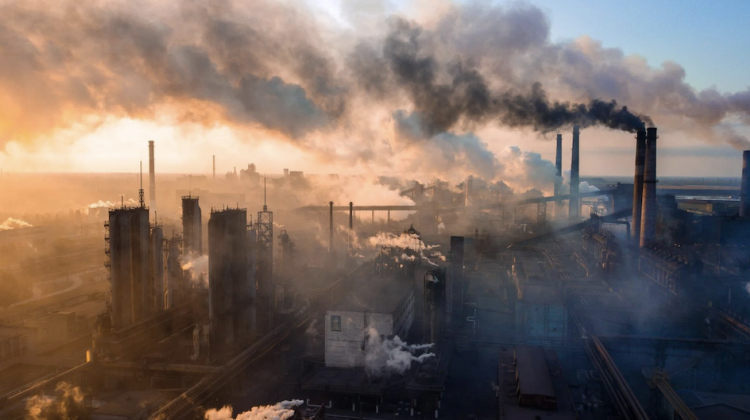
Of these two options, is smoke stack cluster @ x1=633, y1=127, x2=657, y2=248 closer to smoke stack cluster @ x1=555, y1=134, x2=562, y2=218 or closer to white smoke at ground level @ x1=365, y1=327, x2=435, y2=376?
white smoke at ground level @ x1=365, y1=327, x2=435, y2=376

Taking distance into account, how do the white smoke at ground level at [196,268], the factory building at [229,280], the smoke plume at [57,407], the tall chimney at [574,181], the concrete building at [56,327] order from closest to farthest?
the smoke plume at [57,407] < the factory building at [229,280] < the concrete building at [56,327] < the white smoke at ground level at [196,268] < the tall chimney at [574,181]

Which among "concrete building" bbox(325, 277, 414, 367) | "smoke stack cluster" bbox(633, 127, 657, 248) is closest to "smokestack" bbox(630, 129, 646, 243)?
"smoke stack cluster" bbox(633, 127, 657, 248)

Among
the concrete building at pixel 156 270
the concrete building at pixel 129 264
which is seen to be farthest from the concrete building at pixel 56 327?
the concrete building at pixel 156 270

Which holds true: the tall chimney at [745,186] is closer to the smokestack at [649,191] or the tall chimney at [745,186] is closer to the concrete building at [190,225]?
the smokestack at [649,191]

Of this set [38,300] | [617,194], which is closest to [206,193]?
[38,300]

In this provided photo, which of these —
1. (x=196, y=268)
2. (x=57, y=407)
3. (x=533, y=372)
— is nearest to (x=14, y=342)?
(x=57, y=407)

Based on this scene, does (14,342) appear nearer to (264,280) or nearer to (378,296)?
(264,280)

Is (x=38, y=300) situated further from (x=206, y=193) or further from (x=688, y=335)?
(x=206, y=193)
